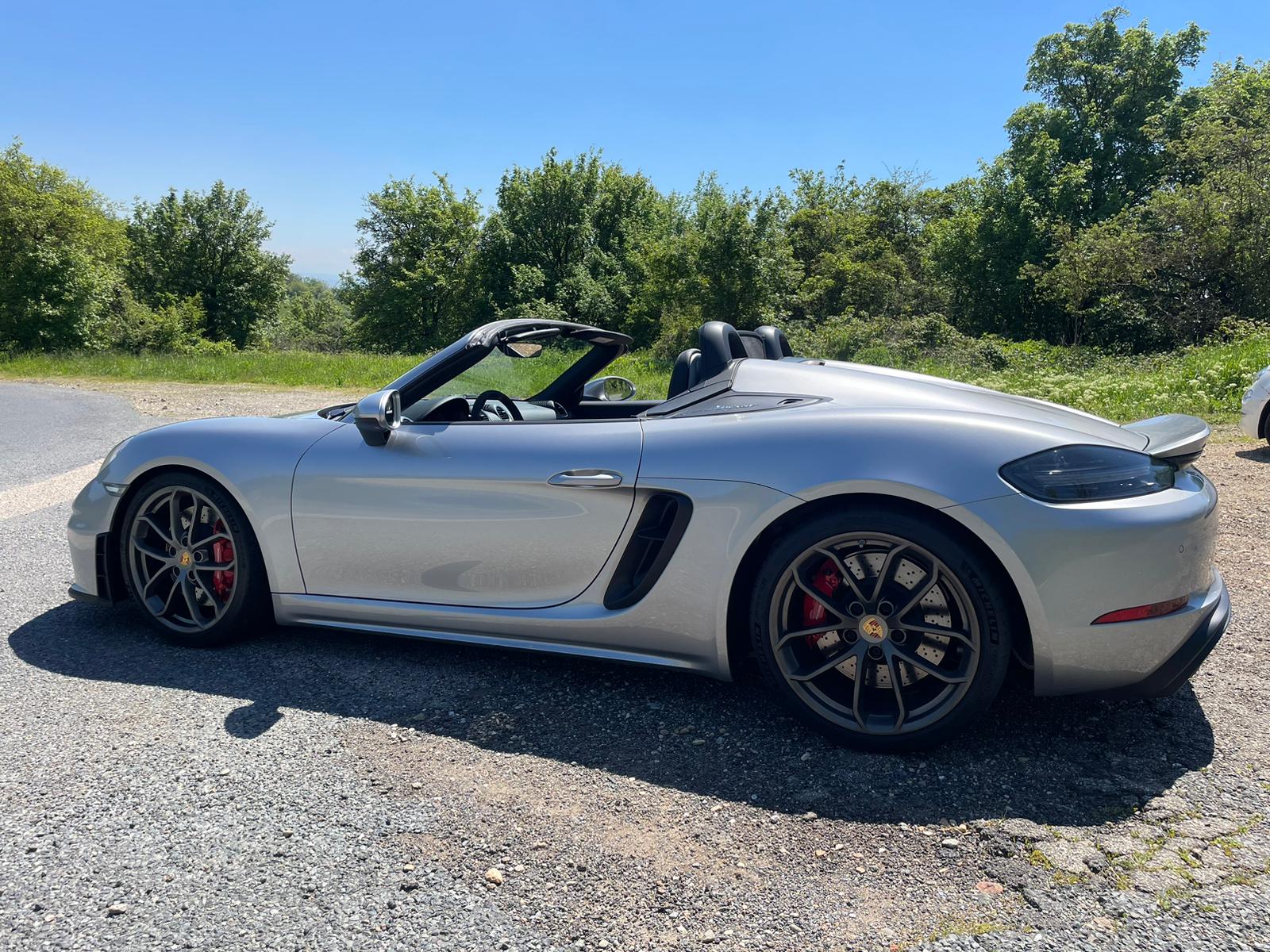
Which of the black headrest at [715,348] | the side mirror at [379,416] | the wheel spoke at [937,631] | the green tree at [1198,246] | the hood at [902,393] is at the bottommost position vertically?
the wheel spoke at [937,631]

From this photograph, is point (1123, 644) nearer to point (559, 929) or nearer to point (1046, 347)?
point (559, 929)

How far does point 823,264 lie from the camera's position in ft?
111

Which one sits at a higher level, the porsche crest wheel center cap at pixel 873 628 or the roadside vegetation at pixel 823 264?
the roadside vegetation at pixel 823 264

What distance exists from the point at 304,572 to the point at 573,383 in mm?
1486

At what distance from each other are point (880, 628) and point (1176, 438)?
3.92 ft

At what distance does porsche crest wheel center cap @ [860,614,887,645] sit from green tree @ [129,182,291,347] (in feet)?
182

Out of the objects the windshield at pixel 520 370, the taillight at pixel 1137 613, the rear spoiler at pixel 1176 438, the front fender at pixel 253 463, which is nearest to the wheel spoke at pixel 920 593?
the taillight at pixel 1137 613

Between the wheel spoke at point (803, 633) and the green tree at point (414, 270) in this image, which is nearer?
the wheel spoke at point (803, 633)

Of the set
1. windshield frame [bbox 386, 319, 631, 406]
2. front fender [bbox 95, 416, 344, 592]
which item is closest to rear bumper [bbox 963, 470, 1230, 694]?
windshield frame [bbox 386, 319, 631, 406]

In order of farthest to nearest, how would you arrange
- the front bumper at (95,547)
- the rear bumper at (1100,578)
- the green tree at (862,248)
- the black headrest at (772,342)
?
the green tree at (862,248)
the black headrest at (772,342)
the front bumper at (95,547)
the rear bumper at (1100,578)

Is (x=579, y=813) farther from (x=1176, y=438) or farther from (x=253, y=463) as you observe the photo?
(x=1176, y=438)

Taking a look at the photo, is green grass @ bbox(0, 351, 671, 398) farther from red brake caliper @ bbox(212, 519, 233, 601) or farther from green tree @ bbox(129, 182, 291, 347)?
green tree @ bbox(129, 182, 291, 347)

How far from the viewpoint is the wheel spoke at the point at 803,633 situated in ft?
8.73

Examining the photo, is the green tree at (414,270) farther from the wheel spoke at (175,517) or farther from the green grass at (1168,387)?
the wheel spoke at (175,517)
